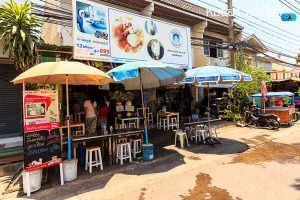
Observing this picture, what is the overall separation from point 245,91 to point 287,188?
999 centimetres

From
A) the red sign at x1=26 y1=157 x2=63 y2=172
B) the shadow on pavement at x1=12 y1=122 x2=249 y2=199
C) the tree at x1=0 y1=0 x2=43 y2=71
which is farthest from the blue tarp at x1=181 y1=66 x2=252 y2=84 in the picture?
the tree at x1=0 y1=0 x2=43 y2=71

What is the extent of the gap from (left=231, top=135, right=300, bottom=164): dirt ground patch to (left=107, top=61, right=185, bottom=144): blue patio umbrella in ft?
10.8

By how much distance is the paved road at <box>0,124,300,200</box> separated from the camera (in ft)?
15.1

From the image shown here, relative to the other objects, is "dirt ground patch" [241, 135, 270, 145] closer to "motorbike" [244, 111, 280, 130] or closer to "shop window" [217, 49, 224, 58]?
"motorbike" [244, 111, 280, 130]

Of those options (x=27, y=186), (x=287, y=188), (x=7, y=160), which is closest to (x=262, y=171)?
(x=287, y=188)

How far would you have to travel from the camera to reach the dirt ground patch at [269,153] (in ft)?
21.9

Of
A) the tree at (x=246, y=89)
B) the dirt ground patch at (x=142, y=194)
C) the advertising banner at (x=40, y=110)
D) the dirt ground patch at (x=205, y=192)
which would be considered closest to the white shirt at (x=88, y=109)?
the advertising banner at (x=40, y=110)

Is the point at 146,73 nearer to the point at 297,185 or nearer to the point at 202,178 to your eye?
the point at 202,178

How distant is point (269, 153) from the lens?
7.38 m

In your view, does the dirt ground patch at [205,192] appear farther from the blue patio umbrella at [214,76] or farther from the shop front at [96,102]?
the blue patio umbrella at [214,76]

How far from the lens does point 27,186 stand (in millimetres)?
4738

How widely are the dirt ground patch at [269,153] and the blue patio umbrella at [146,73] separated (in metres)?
3.29

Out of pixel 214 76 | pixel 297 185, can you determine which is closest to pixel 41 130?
pixel 214 76

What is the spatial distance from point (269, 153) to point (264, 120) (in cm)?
507
